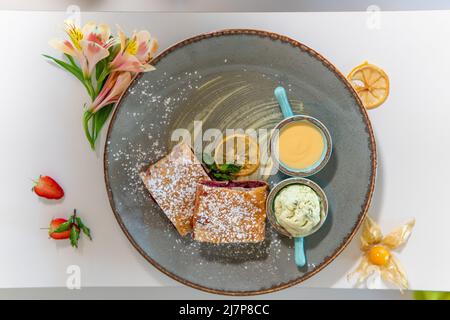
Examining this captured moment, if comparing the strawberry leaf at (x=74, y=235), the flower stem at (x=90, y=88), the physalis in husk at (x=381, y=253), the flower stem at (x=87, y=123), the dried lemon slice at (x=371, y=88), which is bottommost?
the physalis in husk at (x=381, y=253)

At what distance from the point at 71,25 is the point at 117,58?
0.23m

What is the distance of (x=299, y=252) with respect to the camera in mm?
1386

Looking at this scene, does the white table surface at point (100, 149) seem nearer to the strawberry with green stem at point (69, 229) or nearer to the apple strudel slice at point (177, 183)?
the strawberry with green stem at point (69, 229)

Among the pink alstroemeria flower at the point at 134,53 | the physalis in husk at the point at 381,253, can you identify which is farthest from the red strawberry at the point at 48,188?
the physalis in husk at the point at 381,253

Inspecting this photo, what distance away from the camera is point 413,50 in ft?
4.77

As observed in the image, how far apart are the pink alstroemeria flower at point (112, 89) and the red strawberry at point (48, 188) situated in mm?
315

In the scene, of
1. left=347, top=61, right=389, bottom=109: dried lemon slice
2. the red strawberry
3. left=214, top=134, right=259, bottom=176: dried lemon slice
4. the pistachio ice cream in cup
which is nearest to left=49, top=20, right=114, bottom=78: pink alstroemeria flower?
the red strawberry

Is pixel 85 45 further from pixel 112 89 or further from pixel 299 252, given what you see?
pixel 299 252

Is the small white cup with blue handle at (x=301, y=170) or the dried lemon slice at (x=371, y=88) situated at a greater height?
the dried lemon slice at (x=371, y=88)

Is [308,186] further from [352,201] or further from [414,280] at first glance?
[414,280]

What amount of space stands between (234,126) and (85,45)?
23.5 inches

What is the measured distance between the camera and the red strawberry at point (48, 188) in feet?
4.83

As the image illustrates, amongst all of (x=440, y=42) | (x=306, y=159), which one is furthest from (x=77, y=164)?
(x=440, y=42)

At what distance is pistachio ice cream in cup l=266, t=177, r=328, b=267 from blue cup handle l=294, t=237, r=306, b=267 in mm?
14
